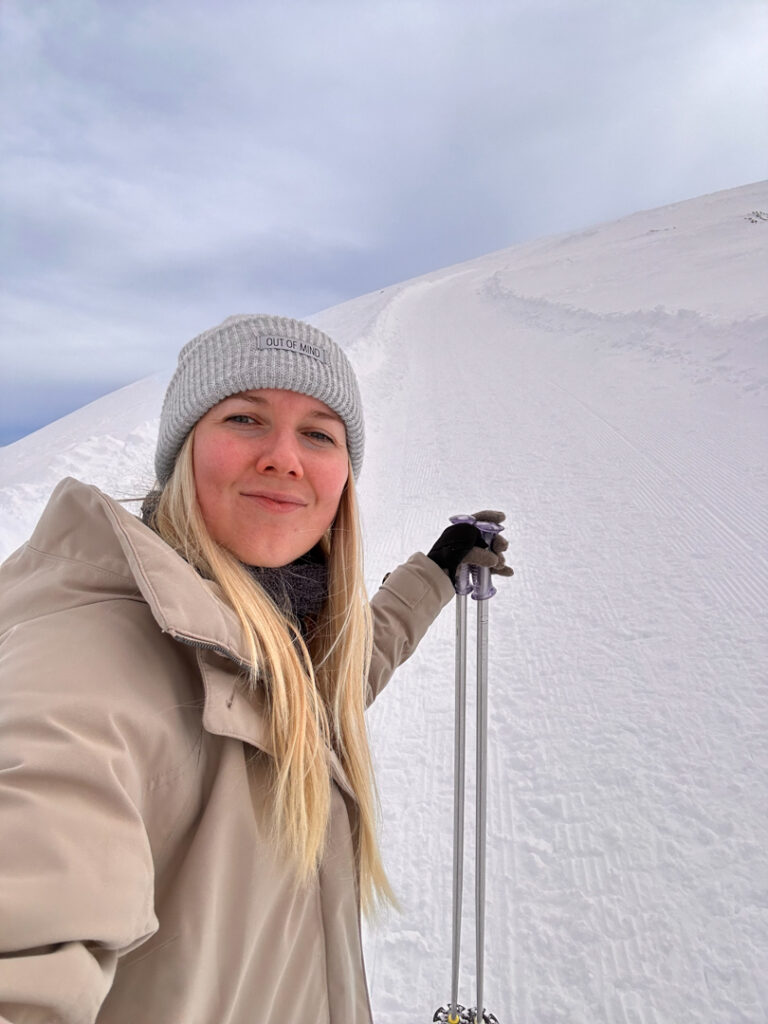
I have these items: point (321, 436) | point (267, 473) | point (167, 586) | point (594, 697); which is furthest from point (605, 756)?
point (167, 586)

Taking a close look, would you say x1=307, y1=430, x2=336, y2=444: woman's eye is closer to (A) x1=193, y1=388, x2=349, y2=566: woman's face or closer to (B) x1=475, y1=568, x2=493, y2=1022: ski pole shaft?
(A) x1=193, y1=388, x2=349, y2=566: woman's face

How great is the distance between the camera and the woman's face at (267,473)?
1539mm

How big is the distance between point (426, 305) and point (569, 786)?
24172 mm

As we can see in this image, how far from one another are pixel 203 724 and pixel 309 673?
51 cm

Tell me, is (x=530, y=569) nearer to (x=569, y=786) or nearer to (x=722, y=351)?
(x=569, y=786)

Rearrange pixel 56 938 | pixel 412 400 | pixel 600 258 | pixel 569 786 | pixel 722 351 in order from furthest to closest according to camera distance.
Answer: pixel 600 258 → pixel 412 400 → pixel 722 351 → pixel 569 786 → pixel 56 938

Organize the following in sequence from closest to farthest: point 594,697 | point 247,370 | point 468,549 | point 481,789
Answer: point 247,370
point 481,789
point 468,549
point 594,697

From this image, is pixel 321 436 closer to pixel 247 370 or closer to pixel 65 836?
pixel 247 370

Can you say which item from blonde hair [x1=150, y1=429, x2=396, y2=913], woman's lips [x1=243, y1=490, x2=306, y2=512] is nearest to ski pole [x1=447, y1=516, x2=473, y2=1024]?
blonde hair [x1=150, y1=429, x2=396, y2=913]

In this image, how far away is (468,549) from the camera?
8.75ft

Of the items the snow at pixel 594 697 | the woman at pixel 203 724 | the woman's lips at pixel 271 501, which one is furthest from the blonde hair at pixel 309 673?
the snow at pixel 594 697

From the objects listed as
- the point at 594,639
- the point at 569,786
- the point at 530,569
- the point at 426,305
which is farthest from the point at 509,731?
the point at 426,305

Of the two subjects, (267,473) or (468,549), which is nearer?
(267,473)

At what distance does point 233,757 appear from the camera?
3.65 feet
